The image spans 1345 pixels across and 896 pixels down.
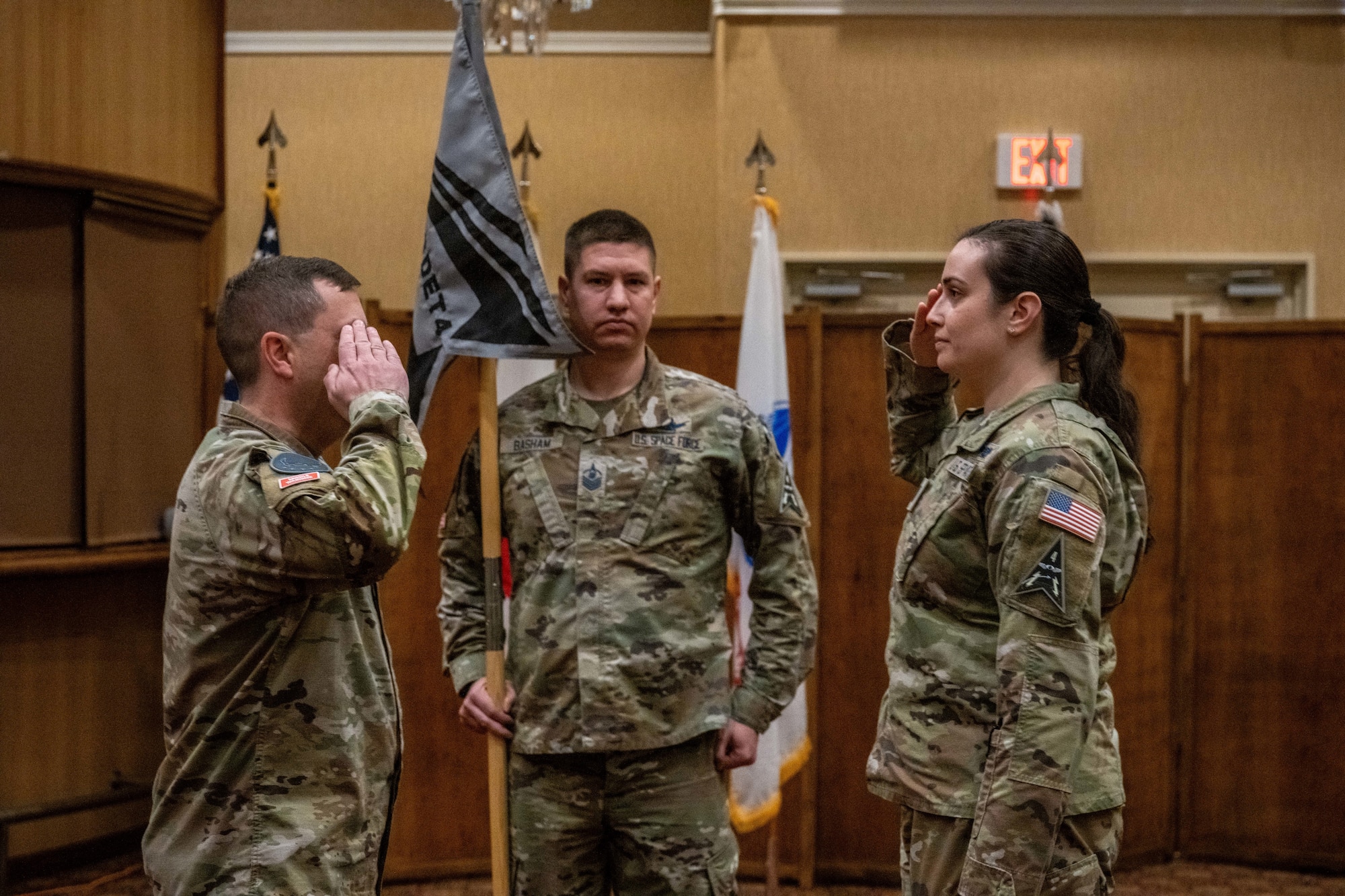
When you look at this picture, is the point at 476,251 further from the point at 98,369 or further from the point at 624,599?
the point at 98,369

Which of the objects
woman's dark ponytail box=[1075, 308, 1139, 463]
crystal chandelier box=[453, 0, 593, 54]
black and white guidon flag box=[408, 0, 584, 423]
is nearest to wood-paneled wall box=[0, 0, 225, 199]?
crystal chandelier box=[453, 0, 593, 54]

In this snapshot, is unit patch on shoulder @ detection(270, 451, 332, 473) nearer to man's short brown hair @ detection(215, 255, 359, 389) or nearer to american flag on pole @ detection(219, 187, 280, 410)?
man's short brown hair @ detection(215, 255, 359, 389)

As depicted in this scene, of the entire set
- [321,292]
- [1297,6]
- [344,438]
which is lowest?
[344,438]

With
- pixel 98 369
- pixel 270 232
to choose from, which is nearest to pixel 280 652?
pixel 98 369

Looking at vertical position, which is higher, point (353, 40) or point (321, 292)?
point (353, 40)

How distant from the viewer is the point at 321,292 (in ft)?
5.43

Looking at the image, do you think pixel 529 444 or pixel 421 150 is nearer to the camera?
pixel 529 444

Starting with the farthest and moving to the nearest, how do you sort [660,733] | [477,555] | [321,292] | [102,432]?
[102,432] < [477,555] < [660,733] < [321,292]

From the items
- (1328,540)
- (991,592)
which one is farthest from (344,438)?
(1328,540)

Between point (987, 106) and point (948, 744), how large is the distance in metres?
3.72

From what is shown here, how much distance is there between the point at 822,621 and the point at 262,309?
2.53 metres

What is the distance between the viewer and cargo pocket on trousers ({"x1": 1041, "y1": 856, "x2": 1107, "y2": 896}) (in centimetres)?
146

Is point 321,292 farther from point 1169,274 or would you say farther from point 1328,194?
point 1328,194

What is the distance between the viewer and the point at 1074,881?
1470 millimetres
